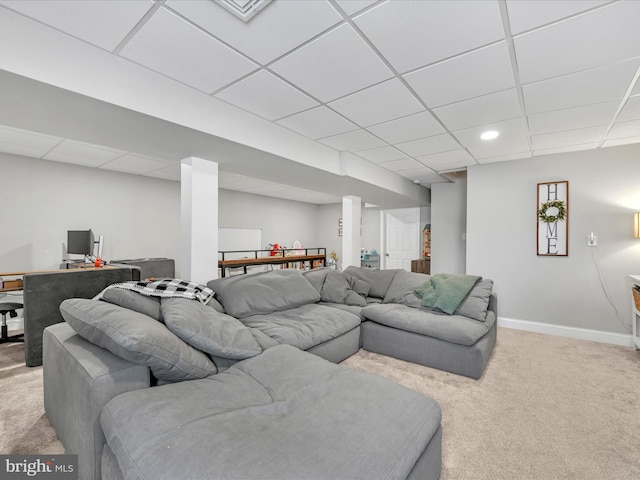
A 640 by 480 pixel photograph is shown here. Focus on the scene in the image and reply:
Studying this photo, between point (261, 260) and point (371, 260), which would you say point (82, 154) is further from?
point (371, 260)

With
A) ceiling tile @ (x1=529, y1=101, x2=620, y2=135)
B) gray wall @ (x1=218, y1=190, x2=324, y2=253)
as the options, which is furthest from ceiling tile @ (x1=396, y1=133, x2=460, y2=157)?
gray wall @ (x1=218, y1=190, x2=324, y2=253)

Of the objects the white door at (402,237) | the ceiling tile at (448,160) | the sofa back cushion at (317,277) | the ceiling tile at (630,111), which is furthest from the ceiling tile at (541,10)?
the white door at (402,237)

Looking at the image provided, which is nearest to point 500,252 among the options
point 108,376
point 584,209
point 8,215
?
point 584,209

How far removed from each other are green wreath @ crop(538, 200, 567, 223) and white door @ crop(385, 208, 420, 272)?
10.4 feet

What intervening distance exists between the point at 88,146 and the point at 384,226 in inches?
247

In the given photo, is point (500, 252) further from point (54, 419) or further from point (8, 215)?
point (8, 215)

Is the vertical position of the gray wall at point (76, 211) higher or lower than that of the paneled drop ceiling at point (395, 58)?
lower

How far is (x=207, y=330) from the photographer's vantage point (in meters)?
1.83

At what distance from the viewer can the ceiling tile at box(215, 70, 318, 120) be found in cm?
220

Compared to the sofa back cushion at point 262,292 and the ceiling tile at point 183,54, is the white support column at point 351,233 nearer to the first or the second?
the sofa back cushion at point 262,292

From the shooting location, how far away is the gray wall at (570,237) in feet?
12.0

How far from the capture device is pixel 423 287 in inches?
138

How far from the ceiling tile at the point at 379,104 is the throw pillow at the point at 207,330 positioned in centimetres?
197

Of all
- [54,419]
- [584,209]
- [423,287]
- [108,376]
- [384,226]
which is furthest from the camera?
[384,226]
